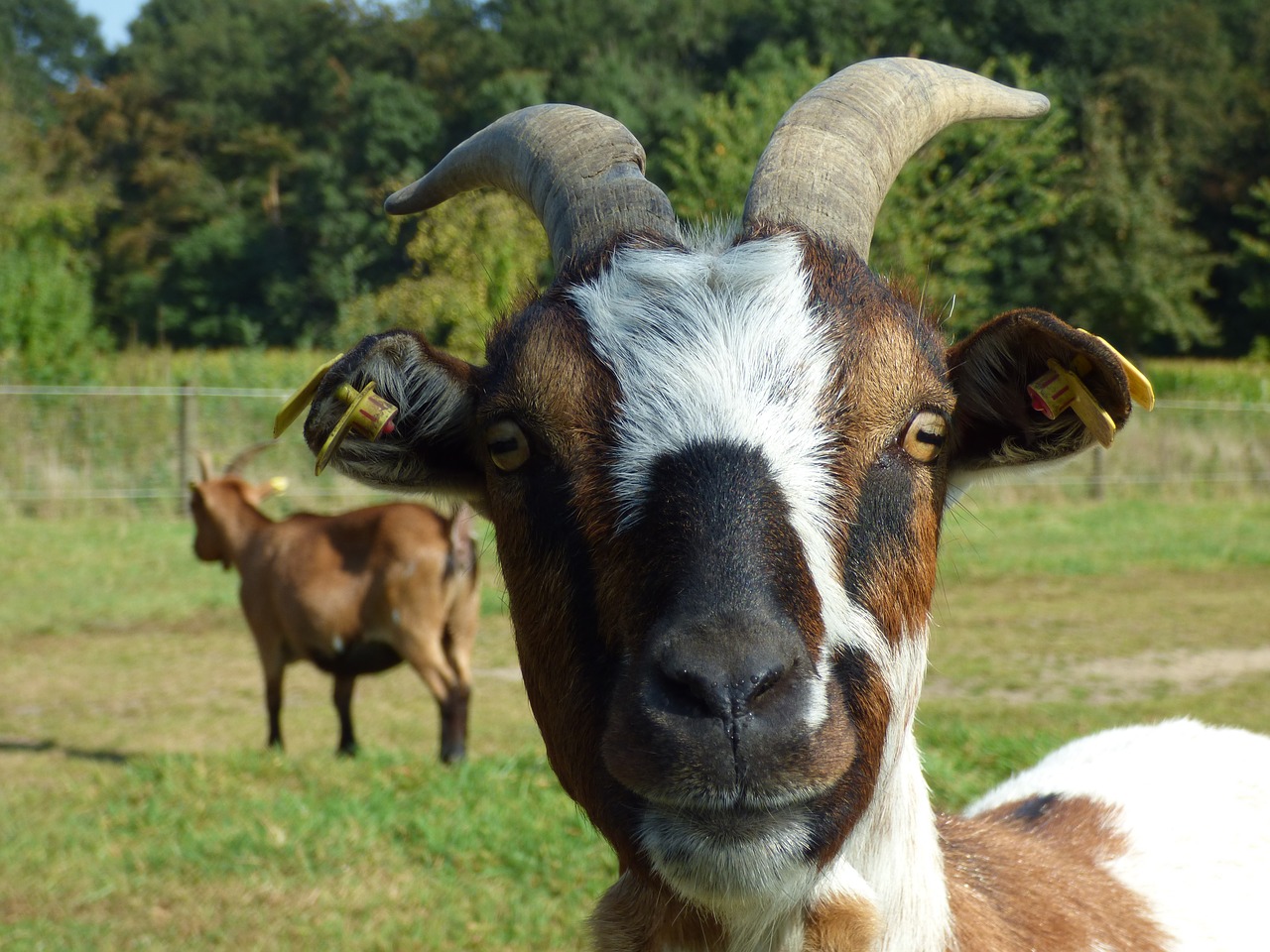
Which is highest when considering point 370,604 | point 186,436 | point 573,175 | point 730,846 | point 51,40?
point 51,40

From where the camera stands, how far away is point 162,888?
17.5ft

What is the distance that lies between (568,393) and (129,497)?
60.3 ft

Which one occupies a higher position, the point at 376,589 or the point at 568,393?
the point at 568,393

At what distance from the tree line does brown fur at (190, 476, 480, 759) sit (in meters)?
14.3

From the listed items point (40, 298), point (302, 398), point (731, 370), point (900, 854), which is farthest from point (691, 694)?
point (40, 298)

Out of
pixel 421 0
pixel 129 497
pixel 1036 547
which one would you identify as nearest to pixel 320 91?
pixel 421 0

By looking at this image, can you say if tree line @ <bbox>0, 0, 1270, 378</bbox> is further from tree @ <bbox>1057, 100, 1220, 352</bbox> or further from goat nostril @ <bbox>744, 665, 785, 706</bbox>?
goat nostril @ <bbox>744, 665, 785, 706</bbox>

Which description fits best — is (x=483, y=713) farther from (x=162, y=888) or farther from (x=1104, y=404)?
(x=1104, y=404)

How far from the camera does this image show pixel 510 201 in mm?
27469

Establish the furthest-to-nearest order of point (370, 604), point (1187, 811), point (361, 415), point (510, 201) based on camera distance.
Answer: point (510, 201), point (370, 604), point (1187, 811), point (361, 415)

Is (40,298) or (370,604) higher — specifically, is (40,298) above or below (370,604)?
above

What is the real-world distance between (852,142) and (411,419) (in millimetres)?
1145

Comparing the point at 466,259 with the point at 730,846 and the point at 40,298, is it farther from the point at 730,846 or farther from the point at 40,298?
the point at 730,846

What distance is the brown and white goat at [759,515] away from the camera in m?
1.86
